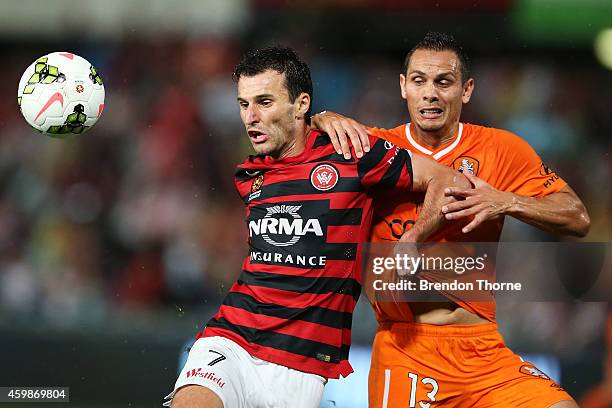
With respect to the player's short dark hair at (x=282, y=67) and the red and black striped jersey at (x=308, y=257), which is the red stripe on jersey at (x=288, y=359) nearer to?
the red and black striped jersey at (x=308, y=257)

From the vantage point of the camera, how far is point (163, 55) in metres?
9.87

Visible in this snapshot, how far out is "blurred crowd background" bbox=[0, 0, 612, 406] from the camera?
8688 mm

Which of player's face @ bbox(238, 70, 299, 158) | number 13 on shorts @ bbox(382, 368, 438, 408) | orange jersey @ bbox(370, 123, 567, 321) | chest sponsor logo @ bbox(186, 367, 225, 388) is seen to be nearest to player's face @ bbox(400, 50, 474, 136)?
orange jersey @ bbox(370, 123, 567, 321)

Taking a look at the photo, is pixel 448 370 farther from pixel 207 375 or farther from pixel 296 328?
pixel 207 375

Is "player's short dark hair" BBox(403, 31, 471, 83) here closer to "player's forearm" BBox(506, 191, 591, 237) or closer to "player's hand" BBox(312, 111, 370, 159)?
"player's hand" BBox(312, 111, 370, 159)

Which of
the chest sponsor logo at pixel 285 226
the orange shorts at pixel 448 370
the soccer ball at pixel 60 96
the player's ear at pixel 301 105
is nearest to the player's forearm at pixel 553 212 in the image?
the orange shorts at pixel 448 370

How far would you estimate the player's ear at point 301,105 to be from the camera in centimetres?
426

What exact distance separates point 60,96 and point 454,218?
Answer: 2.27 m

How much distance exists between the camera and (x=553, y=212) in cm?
417

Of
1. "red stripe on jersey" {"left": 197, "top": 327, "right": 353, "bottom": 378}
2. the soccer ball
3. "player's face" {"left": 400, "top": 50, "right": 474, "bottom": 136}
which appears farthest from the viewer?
the soccer ball

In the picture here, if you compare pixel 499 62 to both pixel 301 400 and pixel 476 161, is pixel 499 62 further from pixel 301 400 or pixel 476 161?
pixel 301 400

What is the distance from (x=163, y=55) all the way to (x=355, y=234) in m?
6.35

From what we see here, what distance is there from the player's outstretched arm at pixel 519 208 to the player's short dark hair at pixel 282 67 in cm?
92

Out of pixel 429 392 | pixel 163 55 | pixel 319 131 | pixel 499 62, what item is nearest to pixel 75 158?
pixel 163 55
